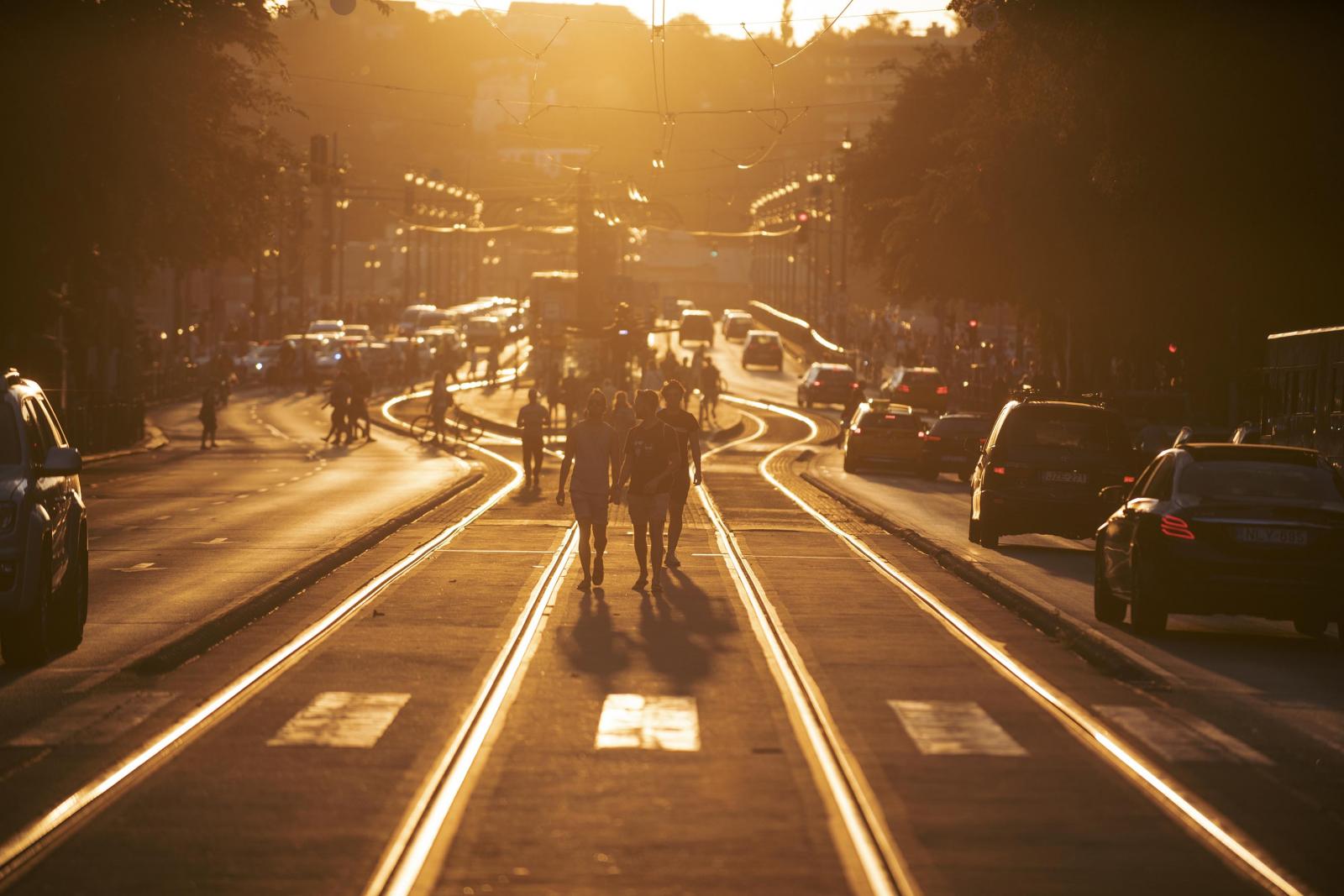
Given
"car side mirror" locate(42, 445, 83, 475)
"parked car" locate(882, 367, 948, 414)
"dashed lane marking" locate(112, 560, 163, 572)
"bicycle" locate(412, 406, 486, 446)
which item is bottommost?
"bicycle" locate(412, 406, 486, 446)

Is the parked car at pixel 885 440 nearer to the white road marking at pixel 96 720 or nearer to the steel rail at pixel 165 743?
the steel rail at pixel 165 743

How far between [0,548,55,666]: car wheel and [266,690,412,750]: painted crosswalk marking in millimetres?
2337

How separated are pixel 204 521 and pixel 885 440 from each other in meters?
20.3

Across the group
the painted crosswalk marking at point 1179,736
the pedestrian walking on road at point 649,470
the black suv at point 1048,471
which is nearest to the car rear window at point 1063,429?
the black suv at point 1048,471

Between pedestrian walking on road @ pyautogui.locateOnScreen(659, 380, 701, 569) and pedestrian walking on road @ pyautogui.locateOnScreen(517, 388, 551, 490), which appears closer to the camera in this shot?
pedestrian walking on road @ pyautogui.locateOnScreen(659, 380, 701, 569)

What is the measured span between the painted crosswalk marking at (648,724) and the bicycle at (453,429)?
43069 mm

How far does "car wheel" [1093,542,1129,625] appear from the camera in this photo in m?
17.9

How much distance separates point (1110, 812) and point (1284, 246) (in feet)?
86.8

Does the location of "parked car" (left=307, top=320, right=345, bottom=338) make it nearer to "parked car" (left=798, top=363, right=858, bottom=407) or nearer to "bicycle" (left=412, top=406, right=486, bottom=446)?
"parked car" (left=798, top=363, right=858, bottom=407)

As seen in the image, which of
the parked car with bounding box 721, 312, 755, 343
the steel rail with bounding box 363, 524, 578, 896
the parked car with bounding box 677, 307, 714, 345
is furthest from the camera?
the parked car with bounding box 721, 312, 755, 343

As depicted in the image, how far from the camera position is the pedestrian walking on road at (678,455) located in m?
20.2

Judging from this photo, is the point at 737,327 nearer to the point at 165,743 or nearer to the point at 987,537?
the point at 987,537

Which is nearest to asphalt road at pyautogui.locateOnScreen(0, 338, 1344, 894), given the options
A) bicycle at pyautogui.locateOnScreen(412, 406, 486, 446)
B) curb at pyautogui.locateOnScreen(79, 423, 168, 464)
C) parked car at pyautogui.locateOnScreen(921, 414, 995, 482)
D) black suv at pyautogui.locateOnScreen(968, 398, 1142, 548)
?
black suv at pyautogui.locateOnScreen(968, 398, 1142, 548)

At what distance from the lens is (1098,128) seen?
33.9 meters
